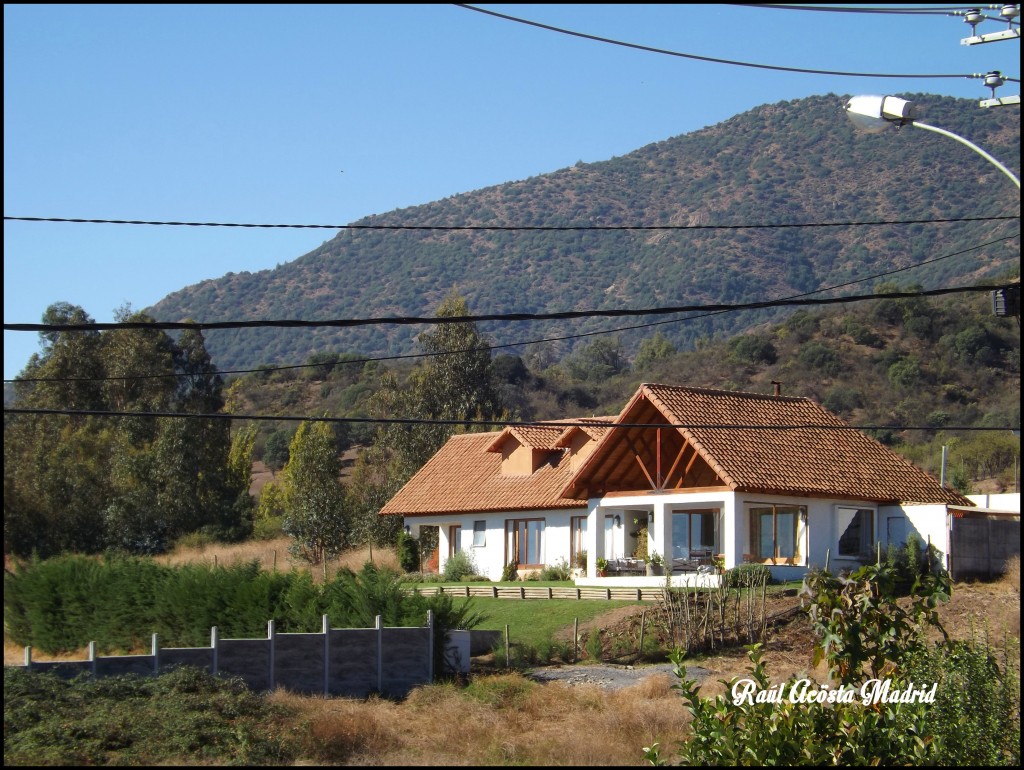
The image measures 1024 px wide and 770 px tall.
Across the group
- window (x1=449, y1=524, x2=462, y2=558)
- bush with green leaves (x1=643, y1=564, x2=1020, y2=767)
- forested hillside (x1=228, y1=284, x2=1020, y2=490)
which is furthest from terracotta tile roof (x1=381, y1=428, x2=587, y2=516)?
Result: bush with green leaves (x1=643, y1=564, x2=1020, y2=767)

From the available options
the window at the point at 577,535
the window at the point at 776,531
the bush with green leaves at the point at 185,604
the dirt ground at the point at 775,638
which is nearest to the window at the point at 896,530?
the window at the point at 776,531

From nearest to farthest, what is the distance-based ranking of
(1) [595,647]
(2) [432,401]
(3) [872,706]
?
(3) [872,706] → (1) [595,647] → (2) [432,401]

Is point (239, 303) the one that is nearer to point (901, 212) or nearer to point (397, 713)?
point (901, 212)

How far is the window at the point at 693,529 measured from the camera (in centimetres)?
4266

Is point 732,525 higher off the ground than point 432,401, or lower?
lower

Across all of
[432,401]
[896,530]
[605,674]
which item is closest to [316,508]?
[432,401]

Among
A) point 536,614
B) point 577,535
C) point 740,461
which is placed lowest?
point 536,614

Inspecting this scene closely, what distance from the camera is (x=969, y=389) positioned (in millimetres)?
80938

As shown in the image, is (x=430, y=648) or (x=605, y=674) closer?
(x=430, y=648)

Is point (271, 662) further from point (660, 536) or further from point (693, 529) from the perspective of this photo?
point (693, 529)

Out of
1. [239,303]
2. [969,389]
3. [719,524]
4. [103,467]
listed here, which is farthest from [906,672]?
[239,303]

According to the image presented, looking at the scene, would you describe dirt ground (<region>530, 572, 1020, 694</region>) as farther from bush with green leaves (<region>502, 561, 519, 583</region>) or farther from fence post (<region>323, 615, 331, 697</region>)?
bush with green leaves (<region>502, 561, 519, 583</region>)

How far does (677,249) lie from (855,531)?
5125 inches

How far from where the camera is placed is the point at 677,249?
16838 cm
